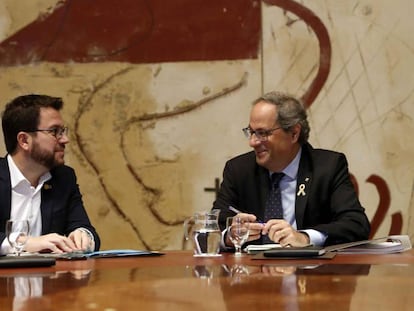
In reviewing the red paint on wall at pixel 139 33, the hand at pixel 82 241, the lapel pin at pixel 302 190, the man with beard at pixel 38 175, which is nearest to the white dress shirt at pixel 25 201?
the man with beard at pixel 38 175

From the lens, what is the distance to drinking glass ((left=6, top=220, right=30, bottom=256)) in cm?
289

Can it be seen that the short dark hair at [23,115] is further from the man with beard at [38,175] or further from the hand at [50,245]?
the hand at [50,245]

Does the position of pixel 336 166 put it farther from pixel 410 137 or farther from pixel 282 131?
pixel 410 137

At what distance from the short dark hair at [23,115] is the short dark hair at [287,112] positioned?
952 mm

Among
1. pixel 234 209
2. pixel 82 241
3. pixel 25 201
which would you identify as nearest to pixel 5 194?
pixel 25 201

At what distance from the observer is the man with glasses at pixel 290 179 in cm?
362

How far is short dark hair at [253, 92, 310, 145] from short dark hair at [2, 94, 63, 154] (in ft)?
3.12

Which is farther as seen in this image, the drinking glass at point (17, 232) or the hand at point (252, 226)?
the hand at point (252, 226)

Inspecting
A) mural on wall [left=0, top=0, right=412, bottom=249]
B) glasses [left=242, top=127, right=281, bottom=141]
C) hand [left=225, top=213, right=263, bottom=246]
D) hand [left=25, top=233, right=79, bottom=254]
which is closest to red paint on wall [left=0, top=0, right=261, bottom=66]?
mural on wall [left=0, top=0, right=412, bottom=249]

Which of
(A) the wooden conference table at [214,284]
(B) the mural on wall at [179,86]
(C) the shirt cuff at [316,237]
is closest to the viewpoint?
(A) the wooden conference table at [214,284]

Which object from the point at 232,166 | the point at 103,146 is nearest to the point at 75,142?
the point at 103,146

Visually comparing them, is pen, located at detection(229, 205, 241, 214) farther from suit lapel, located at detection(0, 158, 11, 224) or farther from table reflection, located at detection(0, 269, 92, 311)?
table reflection, located at detection(0, 269, 92, 311)

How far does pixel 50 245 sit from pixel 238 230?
66cm

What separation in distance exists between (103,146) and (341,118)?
1267 millimetres
